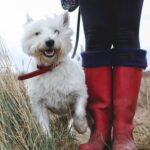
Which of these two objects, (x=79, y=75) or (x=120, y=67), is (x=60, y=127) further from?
(x=120, y=67)

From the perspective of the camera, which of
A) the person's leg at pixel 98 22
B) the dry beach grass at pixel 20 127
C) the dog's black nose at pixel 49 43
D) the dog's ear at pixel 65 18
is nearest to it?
the dry beach grass at pixel 20 127

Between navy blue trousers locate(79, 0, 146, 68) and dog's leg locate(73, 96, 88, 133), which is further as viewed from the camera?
dog's leg locate(73, 96, 88, 133)

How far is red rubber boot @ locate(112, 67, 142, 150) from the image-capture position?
13.1 ft

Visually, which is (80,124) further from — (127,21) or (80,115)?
(127,21)

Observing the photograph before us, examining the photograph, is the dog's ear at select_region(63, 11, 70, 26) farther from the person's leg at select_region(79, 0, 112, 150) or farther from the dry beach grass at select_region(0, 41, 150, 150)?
the dry beach grass at select_region(0, 41, 150, 150)

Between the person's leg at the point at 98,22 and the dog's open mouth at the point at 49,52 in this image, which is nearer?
the person's leg at the point at 98,22

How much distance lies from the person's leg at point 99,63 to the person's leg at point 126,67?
5 cm

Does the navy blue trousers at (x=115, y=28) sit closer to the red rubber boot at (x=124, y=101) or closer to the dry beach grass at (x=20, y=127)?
the red rubber boot at (x=124, y=101)

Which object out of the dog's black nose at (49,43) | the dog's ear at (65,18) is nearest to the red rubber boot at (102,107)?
the dog's black nose at (49,43)

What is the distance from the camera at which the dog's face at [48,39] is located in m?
4.22

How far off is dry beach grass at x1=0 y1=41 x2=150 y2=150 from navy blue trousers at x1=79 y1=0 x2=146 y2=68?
0.60 metres

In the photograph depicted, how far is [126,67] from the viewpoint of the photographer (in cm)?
405

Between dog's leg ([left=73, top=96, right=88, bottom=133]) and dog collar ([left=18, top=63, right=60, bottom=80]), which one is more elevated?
dog collar ([left=18, top=63, right=60, bottom=80])

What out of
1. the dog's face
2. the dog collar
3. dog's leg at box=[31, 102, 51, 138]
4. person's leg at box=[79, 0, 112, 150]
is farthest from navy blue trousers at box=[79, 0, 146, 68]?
dog's leg at box=[31, 102, 51, 138]
